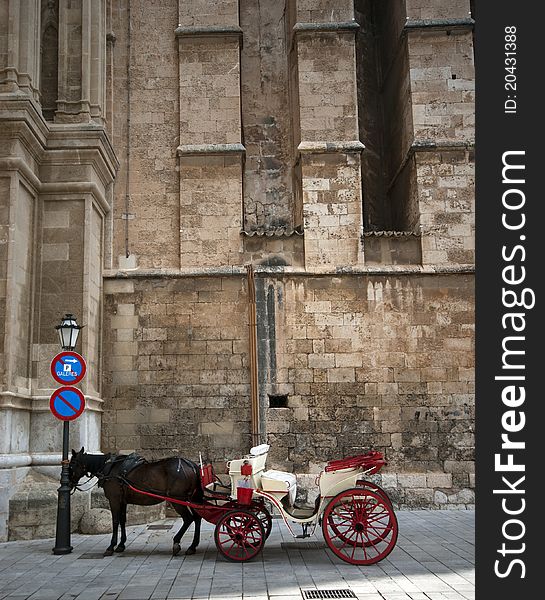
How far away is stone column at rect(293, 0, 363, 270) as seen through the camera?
40.2 feet

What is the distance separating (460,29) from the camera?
12.9 meters

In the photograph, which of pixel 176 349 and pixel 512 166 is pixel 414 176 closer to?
pixel 176 349

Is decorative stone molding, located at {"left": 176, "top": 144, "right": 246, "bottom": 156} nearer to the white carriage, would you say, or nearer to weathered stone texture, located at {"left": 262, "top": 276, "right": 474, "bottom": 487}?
weathered stone texture, located at {"left": 262, "top": 276, "right": 474, "bottom": 487}

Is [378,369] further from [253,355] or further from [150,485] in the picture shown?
[150,485]

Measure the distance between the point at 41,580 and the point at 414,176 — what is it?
8.86 meters

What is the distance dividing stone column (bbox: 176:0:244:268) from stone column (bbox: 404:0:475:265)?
313 cm

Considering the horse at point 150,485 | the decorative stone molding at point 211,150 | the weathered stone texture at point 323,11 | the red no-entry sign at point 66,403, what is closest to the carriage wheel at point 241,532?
the horse at point 150,485

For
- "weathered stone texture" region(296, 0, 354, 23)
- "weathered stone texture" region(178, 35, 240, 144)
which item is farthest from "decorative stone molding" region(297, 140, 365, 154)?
"weathered stone texture" region(296, 0, 354, 23)

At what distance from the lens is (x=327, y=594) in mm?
5742

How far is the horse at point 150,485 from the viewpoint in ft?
25.2

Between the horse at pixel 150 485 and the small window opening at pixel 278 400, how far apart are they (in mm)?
4019

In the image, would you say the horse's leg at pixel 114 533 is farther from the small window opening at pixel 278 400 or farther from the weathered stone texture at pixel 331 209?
the weathered stone texture at pixel 331 209

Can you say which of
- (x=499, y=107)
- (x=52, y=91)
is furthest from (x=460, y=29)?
(x=499, y=107)

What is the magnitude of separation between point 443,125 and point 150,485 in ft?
26.9
